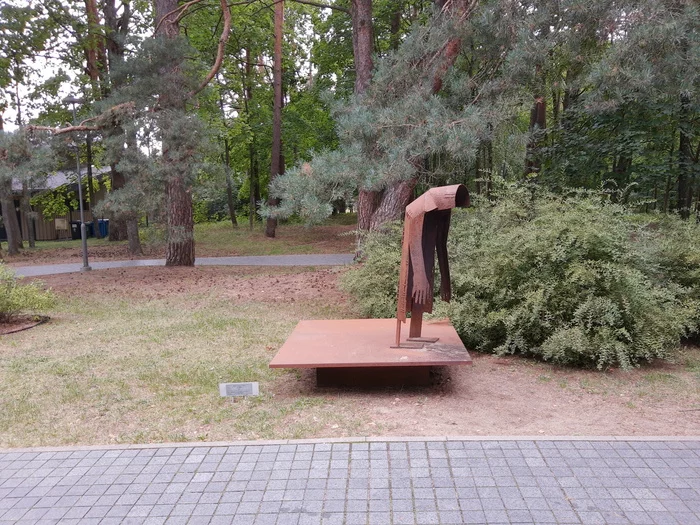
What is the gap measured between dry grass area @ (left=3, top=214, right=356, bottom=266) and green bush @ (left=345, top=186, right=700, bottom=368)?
38.9 ft

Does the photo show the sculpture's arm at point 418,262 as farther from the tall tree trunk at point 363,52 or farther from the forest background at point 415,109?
the tall tree trunk at point 363,52

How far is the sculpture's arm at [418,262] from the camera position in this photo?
5.69 m

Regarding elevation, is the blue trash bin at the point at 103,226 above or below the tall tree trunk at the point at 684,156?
below

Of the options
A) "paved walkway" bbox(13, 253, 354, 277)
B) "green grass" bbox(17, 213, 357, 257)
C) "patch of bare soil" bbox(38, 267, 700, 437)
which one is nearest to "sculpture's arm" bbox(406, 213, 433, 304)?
"patch of bare soil" bbox(38, 267, 700, 437)

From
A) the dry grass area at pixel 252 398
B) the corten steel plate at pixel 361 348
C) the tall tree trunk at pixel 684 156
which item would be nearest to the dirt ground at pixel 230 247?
the tall tree trunk at pixel 684 156

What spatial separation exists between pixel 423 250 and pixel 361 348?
118 centimetres

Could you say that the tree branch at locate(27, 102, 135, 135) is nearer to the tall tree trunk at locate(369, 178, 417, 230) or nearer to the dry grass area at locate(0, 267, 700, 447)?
the dry grass area at locate(0, 267, 700, 447)

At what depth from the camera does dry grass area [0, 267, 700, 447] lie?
4.90 m

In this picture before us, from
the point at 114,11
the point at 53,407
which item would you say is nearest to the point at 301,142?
the point at 114,11

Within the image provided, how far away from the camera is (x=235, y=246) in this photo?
2408 cm

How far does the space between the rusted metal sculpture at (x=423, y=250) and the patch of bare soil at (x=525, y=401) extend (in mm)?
658

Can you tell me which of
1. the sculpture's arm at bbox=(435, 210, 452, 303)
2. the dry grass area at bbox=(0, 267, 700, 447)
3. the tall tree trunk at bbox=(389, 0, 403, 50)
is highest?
the tall tree trunk at bbox=(389, 0, 403, 50)

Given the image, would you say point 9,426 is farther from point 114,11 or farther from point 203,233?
point 203,233

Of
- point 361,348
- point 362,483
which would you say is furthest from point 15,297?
point 362,483
